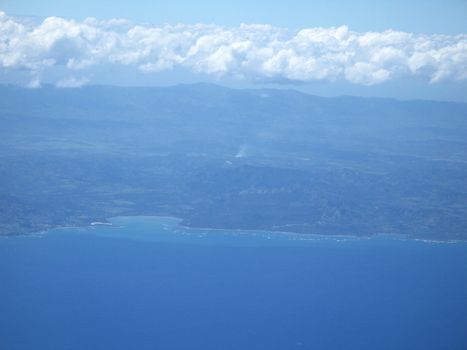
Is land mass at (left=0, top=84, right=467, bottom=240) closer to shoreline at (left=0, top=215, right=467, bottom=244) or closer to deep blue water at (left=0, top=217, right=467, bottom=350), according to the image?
shoreline at (left=0, top=215, right=467, bottom=244)

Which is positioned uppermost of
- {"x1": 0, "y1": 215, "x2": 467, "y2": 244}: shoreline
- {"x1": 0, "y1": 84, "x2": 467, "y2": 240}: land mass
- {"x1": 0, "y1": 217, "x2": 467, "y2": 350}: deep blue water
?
{"x1": 0, "y1": 84, "x2": 467, "y2": 240}: land mass

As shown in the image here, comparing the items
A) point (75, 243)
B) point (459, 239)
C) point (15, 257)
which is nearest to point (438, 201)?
Answer: point (459, 239)

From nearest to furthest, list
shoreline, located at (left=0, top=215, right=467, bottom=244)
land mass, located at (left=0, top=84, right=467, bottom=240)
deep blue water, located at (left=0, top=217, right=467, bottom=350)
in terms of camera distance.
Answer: deep blue water, located at (left=0, top=217, right=467, bottom=350)
shoreline, located at (left=0, top=215, right=467, bottom=244)
land mass, located at (left=0, top=84, right=467, bottom=240)

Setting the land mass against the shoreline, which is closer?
the shoreline

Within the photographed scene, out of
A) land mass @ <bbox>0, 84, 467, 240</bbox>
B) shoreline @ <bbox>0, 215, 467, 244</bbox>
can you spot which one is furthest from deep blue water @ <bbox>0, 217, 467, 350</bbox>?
land mass @ <bbox>0, 84, 467, 240</bbox>

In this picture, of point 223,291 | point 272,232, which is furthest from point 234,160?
point 223,291

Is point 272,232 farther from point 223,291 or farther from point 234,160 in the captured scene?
point 234,160

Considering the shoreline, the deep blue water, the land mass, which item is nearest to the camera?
the deep blue water
